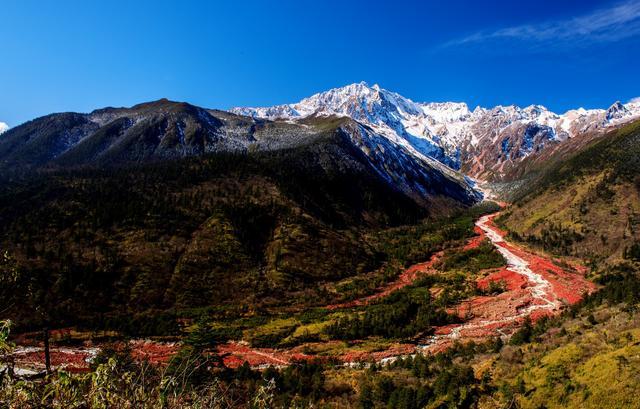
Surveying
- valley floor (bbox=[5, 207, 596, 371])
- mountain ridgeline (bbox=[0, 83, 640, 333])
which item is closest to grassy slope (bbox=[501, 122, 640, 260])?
mountain ridgeline (bbox=[0, 83, 640, 333])

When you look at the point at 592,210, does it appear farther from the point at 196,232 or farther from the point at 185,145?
the point at 185,145

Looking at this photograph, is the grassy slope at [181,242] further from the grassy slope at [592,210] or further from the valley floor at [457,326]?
the grassy slope at [592,210]

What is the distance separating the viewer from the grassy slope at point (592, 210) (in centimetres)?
7050

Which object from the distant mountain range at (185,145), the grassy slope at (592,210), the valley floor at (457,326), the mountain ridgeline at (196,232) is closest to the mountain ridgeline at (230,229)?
the mountain ridgeline at (196,232)

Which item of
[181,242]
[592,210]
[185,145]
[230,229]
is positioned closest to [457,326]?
[230,229]

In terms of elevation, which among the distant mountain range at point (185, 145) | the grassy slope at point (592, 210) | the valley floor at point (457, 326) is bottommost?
the valley floor at point (457, 326)

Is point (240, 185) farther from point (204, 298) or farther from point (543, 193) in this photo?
point (543, 193)

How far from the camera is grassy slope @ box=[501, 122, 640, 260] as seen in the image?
7050cm

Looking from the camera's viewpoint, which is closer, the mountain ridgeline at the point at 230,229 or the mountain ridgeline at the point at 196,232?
the mountain ridgeline at the point at 196,232

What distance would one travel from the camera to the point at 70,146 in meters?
186

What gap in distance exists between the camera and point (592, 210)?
3214 inches

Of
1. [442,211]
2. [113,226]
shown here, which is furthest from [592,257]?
[442,211]

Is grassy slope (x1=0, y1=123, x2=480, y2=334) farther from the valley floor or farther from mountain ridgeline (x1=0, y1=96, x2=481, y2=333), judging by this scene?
the valley floor

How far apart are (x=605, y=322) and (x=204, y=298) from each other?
44869 millimetres
